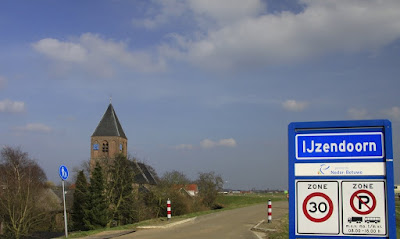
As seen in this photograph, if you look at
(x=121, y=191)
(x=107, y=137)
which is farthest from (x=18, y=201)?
(x=107, y=137)

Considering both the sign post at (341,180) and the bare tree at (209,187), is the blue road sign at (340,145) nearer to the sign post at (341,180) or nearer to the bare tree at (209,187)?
the sign post at (341,180)

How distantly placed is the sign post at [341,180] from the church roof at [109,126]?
90067mm

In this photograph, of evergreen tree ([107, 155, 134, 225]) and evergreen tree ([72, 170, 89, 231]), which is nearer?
evergreen tree ([107, 155, 134, 225])

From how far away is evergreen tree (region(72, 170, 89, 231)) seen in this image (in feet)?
139

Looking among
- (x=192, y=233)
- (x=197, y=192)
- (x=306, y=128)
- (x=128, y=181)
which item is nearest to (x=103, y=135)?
(x=197, y=192)

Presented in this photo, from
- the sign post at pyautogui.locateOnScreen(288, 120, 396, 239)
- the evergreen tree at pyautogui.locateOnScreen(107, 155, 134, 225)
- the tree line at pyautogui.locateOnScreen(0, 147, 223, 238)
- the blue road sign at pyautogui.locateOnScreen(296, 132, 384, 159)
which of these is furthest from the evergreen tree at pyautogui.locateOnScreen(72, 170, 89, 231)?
the blue road sign at pyautogui.locateOnScreen(296, 132, 384, 159)

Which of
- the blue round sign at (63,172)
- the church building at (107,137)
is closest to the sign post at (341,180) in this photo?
the blue round sign at (63,172)

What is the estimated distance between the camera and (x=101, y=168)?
41125 millimetres

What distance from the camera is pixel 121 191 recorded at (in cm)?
4034

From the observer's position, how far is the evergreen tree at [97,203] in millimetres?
40281

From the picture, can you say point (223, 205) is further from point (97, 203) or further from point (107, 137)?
point (107, 137)

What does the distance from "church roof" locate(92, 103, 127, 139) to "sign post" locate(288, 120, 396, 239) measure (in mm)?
90067

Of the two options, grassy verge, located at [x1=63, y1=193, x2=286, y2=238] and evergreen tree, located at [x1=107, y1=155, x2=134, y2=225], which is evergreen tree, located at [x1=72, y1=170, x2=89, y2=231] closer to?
evergreen tree, located at [x1=107, y1=155, x2=134, y2=225]

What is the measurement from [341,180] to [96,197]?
39.1 meters
